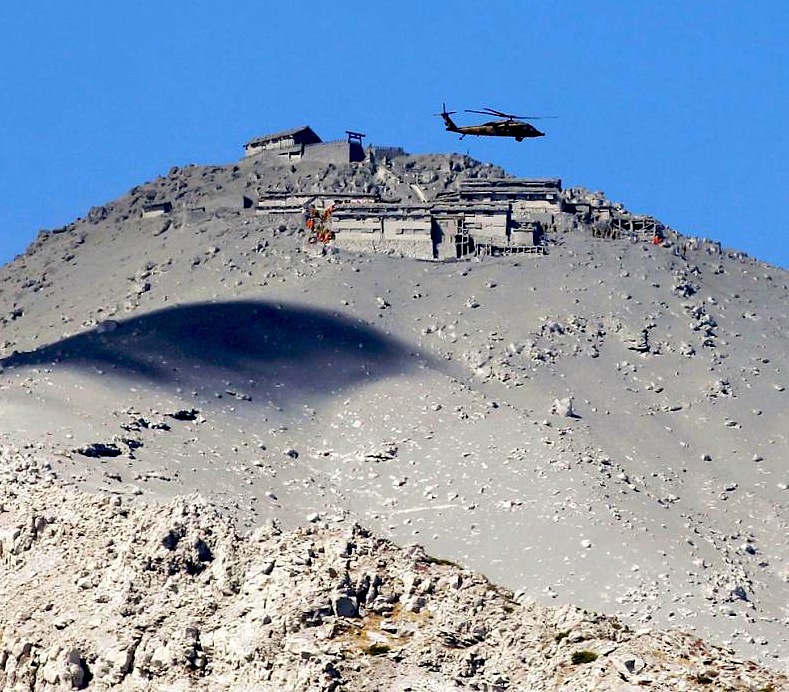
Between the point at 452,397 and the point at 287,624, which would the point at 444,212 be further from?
the point at 287,624

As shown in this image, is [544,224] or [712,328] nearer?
[712,328]

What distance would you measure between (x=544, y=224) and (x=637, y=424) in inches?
946

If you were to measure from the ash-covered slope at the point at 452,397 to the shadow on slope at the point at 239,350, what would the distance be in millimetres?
149

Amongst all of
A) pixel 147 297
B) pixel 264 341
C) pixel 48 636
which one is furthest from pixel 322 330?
pixel 48 636

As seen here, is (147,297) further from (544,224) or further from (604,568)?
(604,568)

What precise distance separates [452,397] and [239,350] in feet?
33.9

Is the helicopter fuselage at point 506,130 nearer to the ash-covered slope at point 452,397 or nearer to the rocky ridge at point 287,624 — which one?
the ash-covered slope at point 452,397

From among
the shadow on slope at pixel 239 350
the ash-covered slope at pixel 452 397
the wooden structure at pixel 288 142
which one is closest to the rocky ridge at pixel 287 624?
the ash-covered slope at pixel 452 397

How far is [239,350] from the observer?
110m

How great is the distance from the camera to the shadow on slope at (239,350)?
347ft

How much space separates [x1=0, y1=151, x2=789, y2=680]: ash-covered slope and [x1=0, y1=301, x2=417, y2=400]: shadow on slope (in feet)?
0.49

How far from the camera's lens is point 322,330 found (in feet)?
368

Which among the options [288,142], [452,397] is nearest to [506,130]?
[452,397]

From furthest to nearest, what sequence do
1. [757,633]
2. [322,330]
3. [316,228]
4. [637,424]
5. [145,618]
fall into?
[316,228] → [322,330] → [637,424] → [757,633] → [145,618]
